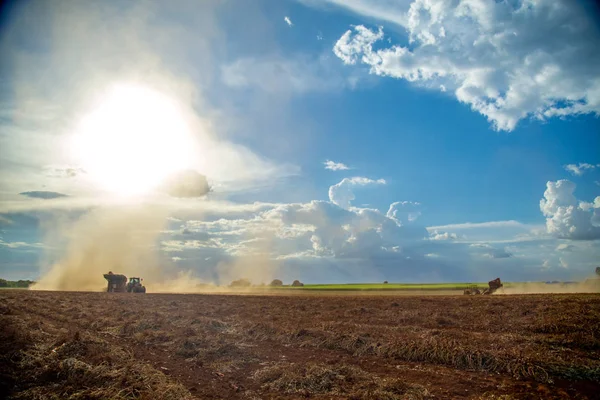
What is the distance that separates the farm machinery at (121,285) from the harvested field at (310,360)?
4292cm

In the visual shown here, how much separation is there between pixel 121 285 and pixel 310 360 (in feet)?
192

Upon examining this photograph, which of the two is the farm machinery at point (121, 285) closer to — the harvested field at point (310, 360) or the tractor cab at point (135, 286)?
the tractor cab at point (135, 286)

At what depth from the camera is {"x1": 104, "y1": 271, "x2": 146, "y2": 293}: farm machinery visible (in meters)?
61.3

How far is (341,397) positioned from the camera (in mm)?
10344

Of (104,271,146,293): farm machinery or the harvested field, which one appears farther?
(104,271,146,293): farm machinery

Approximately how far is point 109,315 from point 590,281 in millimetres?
66927

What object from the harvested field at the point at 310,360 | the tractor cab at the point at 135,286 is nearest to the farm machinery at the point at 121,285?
the tractor cab at the point at 135,286

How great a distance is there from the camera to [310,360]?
14.5 meters

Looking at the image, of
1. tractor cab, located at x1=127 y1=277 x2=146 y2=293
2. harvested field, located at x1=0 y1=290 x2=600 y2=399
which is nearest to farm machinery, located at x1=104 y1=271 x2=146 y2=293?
tractor cab, located at x1=127 y1=277 x2=146 y2=293

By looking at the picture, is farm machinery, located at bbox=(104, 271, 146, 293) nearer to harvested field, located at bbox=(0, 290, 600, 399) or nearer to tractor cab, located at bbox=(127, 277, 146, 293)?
tractor cab, located at bbox=(127, 277, 146, 293)

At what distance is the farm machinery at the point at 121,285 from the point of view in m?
61.3

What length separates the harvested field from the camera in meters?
10.6

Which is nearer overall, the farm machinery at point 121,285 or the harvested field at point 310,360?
the harvested field at point 310,360

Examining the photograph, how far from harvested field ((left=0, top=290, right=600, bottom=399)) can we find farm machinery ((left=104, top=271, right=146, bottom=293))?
141ft
